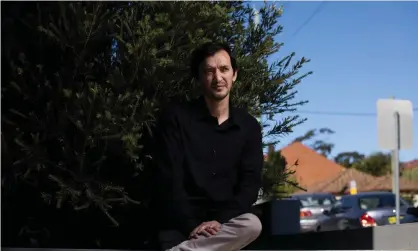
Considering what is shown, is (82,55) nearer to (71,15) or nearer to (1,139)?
(71,15)

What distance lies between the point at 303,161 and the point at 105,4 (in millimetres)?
1841

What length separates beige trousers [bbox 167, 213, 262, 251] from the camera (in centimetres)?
Result: 228

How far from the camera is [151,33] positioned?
10.6 feet

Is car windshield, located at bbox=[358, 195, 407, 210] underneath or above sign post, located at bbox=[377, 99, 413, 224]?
underneath

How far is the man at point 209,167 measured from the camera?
2320mm

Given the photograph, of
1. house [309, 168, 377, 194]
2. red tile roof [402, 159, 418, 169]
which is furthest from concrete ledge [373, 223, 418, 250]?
house [309, 168, 377, 194]

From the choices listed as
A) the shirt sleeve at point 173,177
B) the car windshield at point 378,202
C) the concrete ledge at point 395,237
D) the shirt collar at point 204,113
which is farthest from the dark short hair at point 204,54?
the car windshield at point 378,202

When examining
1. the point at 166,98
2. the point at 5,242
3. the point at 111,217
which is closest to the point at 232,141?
the point at 166,98

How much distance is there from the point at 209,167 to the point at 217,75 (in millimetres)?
421

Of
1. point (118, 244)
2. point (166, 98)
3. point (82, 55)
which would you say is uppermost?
point (82, 55)

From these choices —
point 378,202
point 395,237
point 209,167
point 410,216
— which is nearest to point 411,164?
point 410,216

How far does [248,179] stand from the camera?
2535 millimetres

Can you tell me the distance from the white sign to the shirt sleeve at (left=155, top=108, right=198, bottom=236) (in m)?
2.06

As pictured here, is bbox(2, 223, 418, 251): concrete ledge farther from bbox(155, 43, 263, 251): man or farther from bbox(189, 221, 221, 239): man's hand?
bbox(189, 221, 221, 239): man's hand
